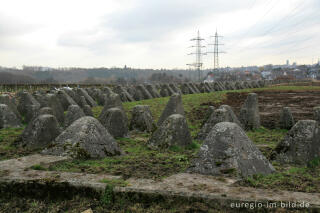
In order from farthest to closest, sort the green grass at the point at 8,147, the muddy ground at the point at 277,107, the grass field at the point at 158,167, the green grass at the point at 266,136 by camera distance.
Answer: the muddy ground at the point at 277,107, the green grass at the point at 266,136, the green grass at the point at 8,147, the grass field at the point at 158,167

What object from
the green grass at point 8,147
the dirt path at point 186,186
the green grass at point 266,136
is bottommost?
the green grass at point 266,136

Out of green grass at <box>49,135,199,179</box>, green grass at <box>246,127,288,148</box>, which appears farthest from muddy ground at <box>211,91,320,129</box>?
green grass at <box>49,135,199,179</box>

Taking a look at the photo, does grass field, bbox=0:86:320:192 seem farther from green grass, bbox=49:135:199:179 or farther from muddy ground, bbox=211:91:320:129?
muddy ground, bbox=211:91:320:129

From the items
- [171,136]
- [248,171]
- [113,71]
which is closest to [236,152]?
[248,171]

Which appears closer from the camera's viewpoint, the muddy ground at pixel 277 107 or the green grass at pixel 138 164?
the green grass at pixel 138 164

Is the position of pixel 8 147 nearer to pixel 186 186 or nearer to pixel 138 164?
pixel 138 164

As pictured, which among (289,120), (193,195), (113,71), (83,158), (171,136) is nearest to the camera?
(193,195)

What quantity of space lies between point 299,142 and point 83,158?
5464 millimetres

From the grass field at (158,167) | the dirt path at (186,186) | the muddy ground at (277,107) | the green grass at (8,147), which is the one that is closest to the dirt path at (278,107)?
the muddy ground at (277,107)

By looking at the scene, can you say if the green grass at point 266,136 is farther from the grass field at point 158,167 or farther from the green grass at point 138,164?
the green grass at point 138,164

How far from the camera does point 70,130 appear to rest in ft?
26.3

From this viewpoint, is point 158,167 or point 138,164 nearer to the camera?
point 158,167

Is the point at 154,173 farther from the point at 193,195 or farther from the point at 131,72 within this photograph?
the point at 131,72

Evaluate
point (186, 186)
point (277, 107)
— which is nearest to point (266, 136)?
point (186, 186)
